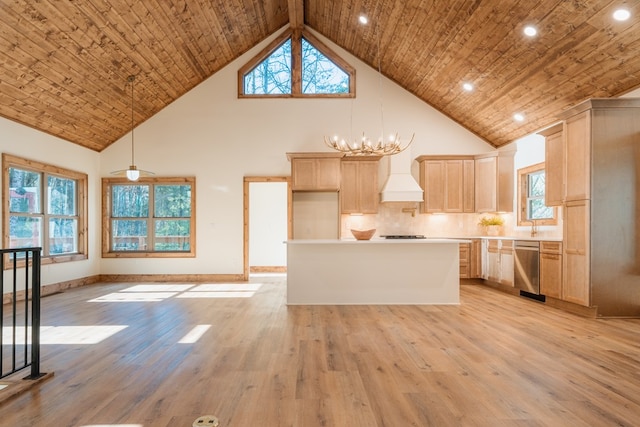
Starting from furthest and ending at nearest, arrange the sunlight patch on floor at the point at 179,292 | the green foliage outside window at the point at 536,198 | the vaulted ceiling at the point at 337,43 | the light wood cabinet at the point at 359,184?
the light wood cabinet at the point at 359,184 < the green foliage outside window at the point at 536,198 < the sunlight patch on floor at the point at 179,292 < the vaulted ceiling at the point at 337,43

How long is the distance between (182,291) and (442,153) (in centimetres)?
580

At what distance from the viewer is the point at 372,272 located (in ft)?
17.3

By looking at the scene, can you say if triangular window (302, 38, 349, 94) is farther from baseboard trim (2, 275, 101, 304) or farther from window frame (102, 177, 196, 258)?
baseboard trim (2, 275, 101, 304)

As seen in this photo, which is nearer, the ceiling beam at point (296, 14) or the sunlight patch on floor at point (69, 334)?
the sunlight patch on floor at point (69, 334)

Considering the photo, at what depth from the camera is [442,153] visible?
25.2 feet

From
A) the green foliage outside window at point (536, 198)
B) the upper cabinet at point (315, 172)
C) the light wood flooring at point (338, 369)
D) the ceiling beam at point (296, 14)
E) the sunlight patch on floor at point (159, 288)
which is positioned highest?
the ceiling beam at point (296, 14)

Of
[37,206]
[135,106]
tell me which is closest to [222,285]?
[37,206]

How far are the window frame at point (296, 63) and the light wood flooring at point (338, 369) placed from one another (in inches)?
187

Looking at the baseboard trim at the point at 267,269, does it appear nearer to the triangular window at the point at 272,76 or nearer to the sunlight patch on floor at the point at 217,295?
the sunlight patch on floor at the point at 217,295

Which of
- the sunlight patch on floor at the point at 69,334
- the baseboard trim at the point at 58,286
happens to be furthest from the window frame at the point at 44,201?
the sunlight patch on floor at the point at 69,334

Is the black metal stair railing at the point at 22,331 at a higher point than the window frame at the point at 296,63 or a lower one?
lower

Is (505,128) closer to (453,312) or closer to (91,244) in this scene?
(453,312)

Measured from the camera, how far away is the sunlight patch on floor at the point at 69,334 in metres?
3.58

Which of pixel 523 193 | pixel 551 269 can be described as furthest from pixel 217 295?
pixel 523 193
